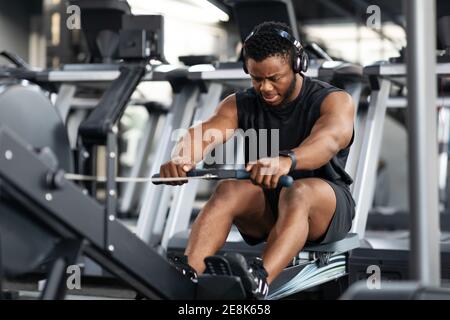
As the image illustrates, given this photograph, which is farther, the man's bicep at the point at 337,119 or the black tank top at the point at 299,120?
the black tank top at the point at 299,120

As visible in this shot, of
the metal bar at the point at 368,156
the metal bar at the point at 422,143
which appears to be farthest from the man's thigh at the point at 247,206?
the metal bar at the point at 368,156

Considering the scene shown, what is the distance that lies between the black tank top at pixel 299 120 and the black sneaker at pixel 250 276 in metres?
0.51

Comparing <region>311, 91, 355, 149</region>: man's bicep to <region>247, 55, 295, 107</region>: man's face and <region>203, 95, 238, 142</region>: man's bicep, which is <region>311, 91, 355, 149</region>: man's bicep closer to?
<region>247, 55, 295, 107</region>: man's face

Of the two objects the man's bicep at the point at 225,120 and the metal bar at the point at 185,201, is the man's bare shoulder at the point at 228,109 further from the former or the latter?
the metal bar at the point at 185,201

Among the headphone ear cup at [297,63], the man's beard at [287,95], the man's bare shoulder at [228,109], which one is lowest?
the man's bare shoulder at [228,109]

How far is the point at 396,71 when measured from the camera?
4262 mm

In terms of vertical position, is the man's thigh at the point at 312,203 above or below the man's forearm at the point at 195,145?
below

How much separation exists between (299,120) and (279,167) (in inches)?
18.6

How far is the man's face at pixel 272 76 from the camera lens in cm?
276

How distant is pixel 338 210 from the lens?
2.83m

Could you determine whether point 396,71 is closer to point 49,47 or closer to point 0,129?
point 0,129

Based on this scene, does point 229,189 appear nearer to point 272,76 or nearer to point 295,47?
point 272,76

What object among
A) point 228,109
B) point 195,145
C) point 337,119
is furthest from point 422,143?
point 228,109
